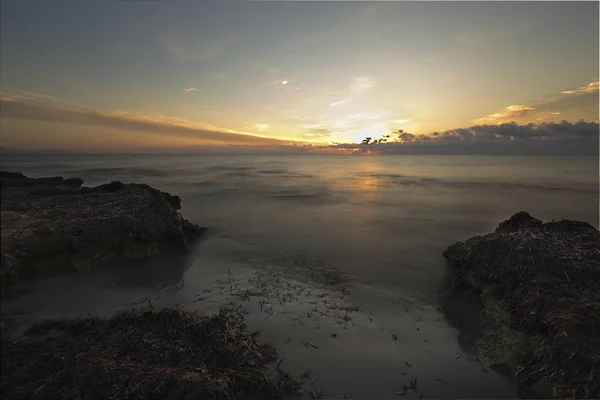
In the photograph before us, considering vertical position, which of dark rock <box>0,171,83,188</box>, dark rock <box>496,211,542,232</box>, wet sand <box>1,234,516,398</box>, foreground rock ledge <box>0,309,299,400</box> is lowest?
wet sand <box>1,234,516,398</box>

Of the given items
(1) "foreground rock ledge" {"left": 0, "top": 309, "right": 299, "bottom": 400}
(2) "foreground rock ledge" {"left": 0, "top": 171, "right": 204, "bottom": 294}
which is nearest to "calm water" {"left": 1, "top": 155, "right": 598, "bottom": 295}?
(2) "foreground rock ledge" {"left": 0, "top": 171, "right": 204, "bottom": 294}

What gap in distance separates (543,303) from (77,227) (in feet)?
30.5

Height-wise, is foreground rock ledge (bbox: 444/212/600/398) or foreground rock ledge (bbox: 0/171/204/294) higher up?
foreground rock ledge (bbox: 0/171/204/294)

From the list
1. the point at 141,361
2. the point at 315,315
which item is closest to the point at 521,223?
the point at 315,315

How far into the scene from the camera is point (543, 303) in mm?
5055

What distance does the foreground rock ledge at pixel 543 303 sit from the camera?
3863mm

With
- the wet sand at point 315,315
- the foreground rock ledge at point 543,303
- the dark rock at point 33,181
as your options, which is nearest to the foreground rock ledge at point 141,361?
the wet sand at point 315,315

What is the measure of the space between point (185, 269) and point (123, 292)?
1.95m

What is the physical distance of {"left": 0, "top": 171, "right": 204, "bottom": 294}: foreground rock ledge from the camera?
468 centimetres

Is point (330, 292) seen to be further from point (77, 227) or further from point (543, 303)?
A: point (77, 227)

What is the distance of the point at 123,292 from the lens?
231 inches

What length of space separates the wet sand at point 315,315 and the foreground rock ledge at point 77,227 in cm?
36

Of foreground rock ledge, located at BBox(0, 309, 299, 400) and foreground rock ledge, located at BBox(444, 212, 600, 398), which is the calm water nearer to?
foreground rock ledge, located at BBox(444, 212, 600, 398)

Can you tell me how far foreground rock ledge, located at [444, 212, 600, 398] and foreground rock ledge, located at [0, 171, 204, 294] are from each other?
7.25 meters
